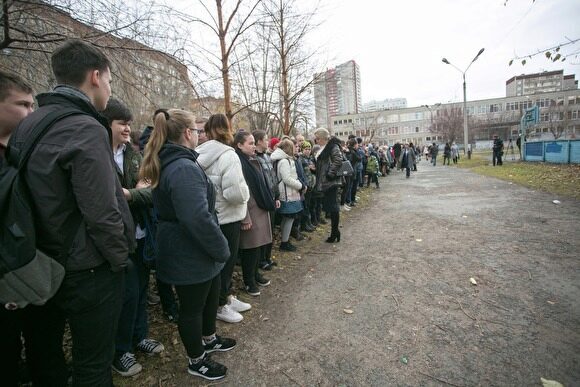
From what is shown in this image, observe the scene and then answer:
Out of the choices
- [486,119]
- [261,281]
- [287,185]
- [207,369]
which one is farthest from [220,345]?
[486,119]

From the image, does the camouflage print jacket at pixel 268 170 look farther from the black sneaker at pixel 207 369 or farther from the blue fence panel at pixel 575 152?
the blue fence panel at pixel 575 152

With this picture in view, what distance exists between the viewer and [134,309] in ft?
8.59

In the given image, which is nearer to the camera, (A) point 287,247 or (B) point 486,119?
(A) point 287,247

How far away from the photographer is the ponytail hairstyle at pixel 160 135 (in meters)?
2.27

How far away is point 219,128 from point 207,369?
222 cm

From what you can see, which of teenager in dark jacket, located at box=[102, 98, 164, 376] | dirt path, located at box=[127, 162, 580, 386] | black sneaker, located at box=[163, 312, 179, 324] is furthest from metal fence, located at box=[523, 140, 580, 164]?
teenager in dark jacket, located at box=[102, 98, 164, 376]

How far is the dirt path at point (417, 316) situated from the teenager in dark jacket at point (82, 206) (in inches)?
42.7

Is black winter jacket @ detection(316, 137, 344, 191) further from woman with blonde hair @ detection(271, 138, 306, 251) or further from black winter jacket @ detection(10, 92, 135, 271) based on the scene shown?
black winter jacket @ detection(10, 92, 135, 271)

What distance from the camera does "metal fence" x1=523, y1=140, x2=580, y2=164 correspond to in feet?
51.0

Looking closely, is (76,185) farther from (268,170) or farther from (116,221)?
(268,170)

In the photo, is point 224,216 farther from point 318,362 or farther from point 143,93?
point 143,93

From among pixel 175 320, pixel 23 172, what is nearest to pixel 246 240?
pixel 175 320

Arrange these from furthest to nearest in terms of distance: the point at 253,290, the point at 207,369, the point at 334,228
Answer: the point at 334,228
the point at 253,290
the point at 207,369

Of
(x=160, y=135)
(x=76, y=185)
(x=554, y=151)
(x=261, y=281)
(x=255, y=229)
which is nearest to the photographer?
(x=76, y=185)
